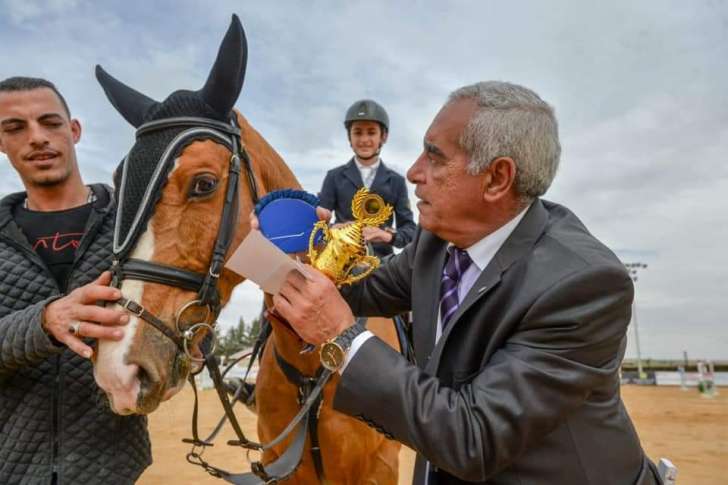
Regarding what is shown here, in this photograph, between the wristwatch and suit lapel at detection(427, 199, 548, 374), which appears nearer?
the wristwatch

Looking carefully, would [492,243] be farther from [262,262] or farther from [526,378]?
[262,262]

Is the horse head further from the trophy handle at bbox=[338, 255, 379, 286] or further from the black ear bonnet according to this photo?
the trophy handle at bbox=[338, 255, 379, 286]

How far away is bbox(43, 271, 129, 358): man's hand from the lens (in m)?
1.97

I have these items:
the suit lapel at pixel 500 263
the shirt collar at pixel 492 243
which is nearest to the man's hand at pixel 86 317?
the suit lapel at pixel 500 263

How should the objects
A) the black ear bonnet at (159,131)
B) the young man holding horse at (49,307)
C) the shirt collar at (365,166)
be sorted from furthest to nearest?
the shirt collar at (365,166)
the young man holding horse at (49,307)
the black ear bonnet at (159,131)

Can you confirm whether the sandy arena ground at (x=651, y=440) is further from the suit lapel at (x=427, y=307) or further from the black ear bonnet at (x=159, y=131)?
the suit lapel at (x=427, y=307)

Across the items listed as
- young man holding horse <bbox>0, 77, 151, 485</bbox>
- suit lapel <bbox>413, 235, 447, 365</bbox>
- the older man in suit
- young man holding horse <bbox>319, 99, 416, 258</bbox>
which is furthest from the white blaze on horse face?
young man holding horse <bbox>319, 99, 416, 258</bbox>

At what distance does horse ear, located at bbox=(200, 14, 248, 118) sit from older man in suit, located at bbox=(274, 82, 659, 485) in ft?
3.57

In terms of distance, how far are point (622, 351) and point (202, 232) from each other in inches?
64.9

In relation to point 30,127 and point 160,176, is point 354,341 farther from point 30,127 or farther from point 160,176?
point 30,127

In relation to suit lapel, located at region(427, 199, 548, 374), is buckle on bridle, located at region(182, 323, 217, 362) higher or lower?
lower

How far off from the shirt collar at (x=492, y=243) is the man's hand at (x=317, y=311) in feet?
1.68

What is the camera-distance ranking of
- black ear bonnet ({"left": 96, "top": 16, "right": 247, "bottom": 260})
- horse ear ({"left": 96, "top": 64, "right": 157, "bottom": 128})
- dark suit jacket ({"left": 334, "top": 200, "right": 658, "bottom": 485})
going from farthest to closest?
1. horse ear ({"left": 96, "top": 64, "right": 157, "bottom": 128})
2. black ear bonnet ({"left": 96, "top": 16, "right": 247, "bottom": 260})
3. dark suit jacket ({"left": 334, "top": 200, "right": 658, "bottom": 485})

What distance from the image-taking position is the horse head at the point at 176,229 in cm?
203
